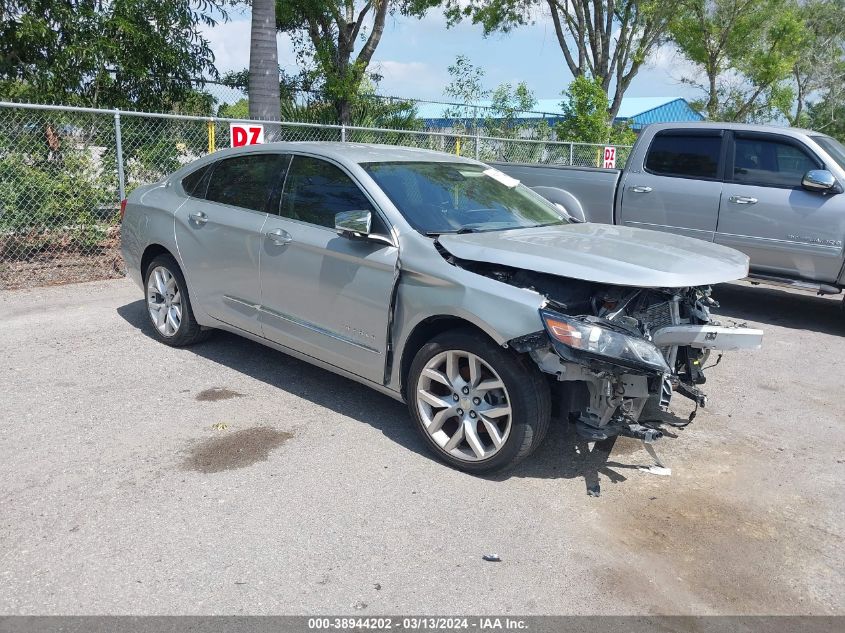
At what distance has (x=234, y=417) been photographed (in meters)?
4.85

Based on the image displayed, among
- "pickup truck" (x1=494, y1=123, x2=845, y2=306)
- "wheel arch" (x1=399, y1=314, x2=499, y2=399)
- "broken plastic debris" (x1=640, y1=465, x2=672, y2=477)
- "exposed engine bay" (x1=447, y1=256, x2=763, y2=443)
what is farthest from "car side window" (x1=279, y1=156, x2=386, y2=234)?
"pickup truck" (x1=494, y1=123, x2=845, y2=306)

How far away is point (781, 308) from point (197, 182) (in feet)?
22.6

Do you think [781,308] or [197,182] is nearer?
[197,182]

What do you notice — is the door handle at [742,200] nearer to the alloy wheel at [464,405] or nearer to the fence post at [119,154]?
the alloy wheel at [464,405]

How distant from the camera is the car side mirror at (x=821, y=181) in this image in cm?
744

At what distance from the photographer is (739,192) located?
8.03 meters

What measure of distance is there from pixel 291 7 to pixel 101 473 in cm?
1305

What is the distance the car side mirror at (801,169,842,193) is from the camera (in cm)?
744

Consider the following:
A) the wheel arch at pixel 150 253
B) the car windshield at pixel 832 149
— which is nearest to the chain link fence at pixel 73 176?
the wheel arch at pixel 150 253

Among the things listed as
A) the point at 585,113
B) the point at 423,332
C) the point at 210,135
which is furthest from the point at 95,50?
the point at 585,113

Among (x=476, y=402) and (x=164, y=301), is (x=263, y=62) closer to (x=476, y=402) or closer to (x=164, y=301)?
(x=164, y=301)

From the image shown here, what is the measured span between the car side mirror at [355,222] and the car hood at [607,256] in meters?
0.45

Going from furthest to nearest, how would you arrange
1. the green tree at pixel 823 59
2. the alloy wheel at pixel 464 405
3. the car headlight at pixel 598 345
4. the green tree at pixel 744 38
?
the green tree at pixel 823 59, the green tree at pixel 744 38, the alloy wheel at pixel 464 405, the car headlight at pixel 598 345

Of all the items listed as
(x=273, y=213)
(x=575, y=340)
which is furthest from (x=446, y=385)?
(x=273, y=213)
